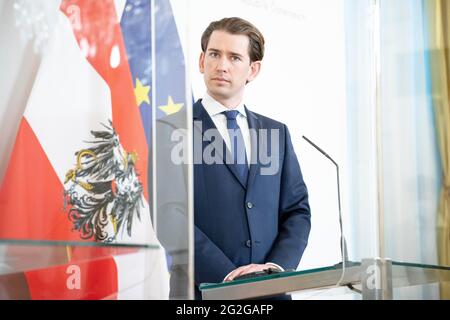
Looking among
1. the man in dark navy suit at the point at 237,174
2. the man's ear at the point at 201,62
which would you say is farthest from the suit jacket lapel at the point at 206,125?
the man's ear at the point at 201,62

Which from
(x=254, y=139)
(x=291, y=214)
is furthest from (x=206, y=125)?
(x=291, y=214)

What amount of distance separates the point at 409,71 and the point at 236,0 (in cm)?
99

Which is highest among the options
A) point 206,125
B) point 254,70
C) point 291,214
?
point 254,70

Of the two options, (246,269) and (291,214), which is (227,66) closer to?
(291,214)

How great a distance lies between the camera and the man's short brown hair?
7.06 ft

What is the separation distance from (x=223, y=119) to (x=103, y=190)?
1.62 feet

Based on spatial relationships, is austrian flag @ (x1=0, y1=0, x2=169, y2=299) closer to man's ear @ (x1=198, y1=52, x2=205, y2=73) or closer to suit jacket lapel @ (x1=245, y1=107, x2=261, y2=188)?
man's ear @ (x1=198, y1=52, x2=205, y2=73)

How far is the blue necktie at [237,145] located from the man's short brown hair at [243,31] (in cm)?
23

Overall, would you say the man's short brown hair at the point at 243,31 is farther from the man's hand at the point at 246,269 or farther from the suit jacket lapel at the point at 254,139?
the man's hand at the point at 246,269

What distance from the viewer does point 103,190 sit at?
2.13 meters

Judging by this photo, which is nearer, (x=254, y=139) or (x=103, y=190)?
(x=103, y=190)

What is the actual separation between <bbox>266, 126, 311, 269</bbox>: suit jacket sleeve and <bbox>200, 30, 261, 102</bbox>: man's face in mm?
254

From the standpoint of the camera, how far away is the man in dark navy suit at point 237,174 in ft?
7.04
